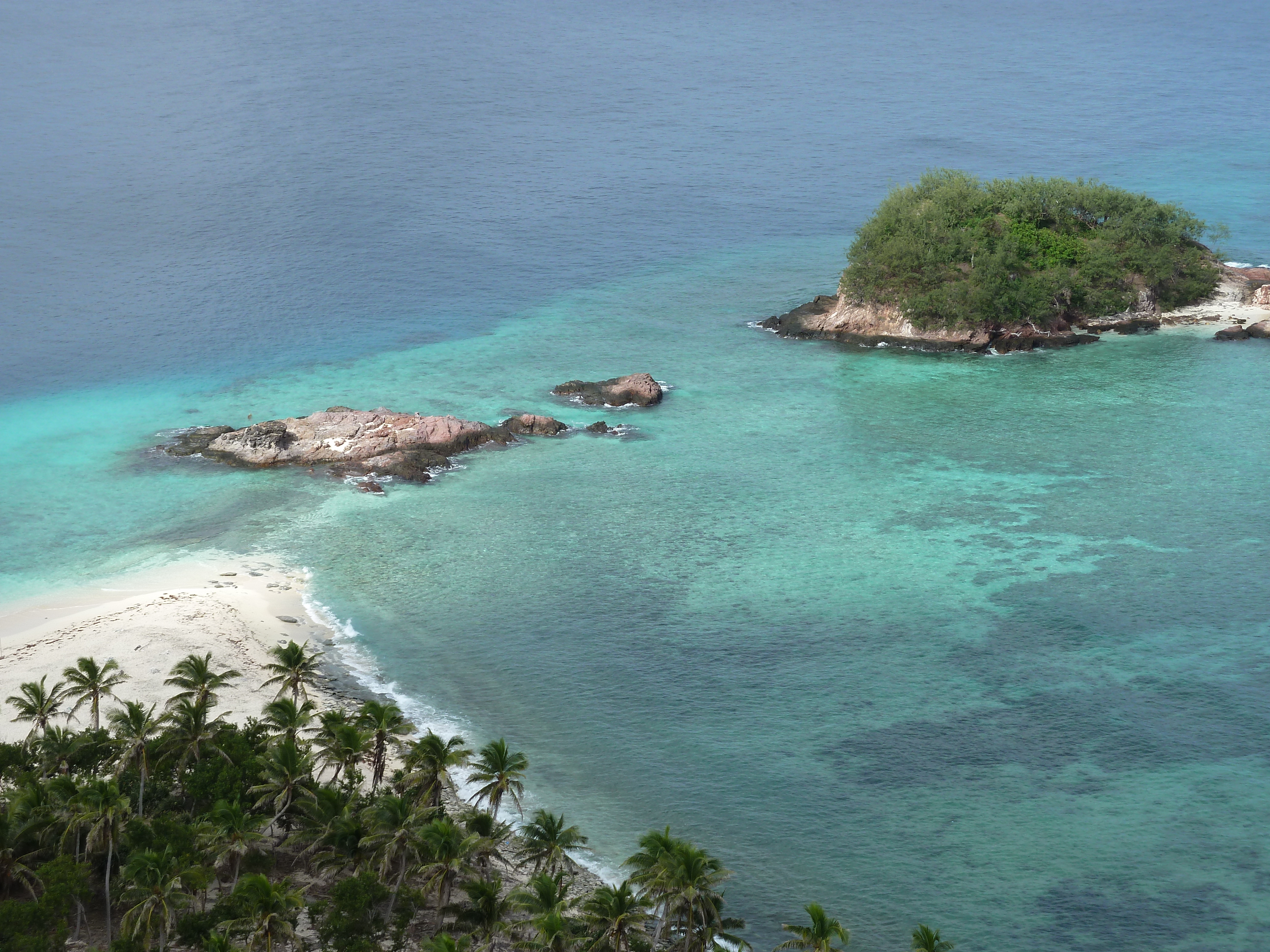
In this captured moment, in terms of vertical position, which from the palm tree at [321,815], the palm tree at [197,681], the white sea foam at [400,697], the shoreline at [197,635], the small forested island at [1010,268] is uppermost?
the small forested island at [1010,268]

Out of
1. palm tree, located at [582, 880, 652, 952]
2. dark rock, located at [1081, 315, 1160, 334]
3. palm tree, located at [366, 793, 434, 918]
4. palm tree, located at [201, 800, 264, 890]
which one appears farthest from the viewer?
dark rock, located at [1081, 315, 1160, 334]

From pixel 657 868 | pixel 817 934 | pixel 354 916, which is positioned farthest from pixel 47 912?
pixel 817 934

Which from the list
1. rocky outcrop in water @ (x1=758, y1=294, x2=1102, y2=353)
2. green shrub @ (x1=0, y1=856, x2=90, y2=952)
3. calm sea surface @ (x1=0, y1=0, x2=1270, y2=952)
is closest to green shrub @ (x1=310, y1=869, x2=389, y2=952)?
green shrub @ (x1=0, y1=856, x2=90, y2=952)

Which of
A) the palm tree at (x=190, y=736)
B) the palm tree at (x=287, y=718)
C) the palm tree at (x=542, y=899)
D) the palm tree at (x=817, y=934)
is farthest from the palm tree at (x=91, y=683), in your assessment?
the palm tree at (x=817, y=934)

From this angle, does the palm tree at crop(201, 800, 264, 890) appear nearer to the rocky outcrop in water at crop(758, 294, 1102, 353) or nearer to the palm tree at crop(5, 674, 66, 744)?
the palm tree at crop(5, 674, 66, 744)

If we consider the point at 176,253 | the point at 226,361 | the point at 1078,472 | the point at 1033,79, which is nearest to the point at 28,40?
the point at 176,253

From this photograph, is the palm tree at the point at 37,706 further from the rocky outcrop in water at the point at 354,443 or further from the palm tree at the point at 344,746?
the rocky outcrop in water at the point at 354,443
